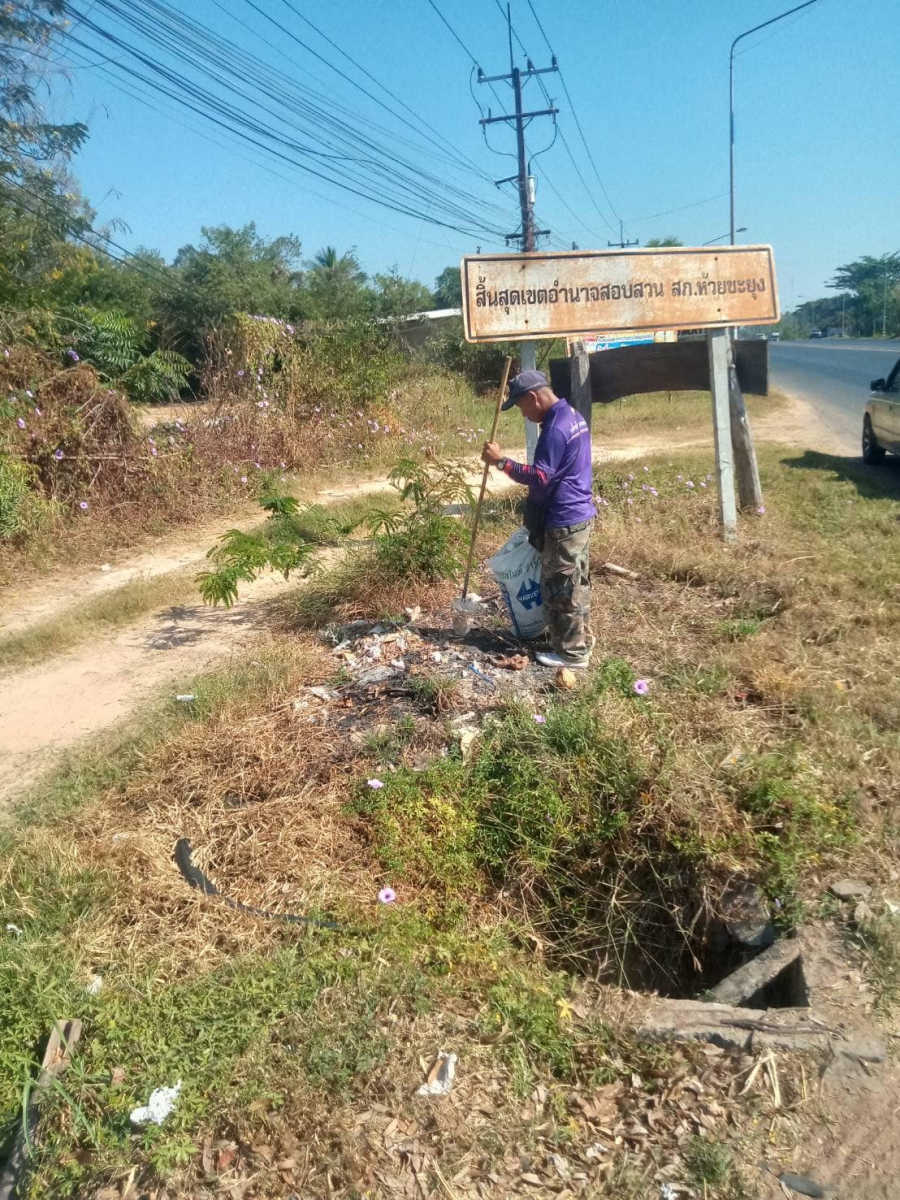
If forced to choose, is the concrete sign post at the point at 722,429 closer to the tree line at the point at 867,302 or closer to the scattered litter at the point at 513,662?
the scattered litter at the point at 513,662

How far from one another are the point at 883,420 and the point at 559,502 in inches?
289

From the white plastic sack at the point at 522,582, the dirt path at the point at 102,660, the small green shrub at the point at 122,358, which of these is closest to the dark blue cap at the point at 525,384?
the white plastic sack at the point at 522,582

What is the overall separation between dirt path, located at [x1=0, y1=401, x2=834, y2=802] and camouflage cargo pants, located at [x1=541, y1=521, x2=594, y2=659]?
173cm

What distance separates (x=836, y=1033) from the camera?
8.64 ft

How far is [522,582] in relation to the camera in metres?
5.01

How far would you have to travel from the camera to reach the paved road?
1512cm

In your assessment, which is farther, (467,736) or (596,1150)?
(467,736)

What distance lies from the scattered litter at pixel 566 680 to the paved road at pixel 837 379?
9056 mm

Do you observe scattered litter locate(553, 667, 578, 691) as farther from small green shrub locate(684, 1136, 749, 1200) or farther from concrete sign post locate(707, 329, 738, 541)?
concrete sign post locate(707, 329, 738, 541)

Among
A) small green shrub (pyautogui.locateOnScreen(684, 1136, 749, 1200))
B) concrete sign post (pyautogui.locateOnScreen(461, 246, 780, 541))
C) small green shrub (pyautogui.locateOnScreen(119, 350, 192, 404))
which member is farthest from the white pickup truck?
small green shrub (pyautogui.locateOnScreen(684, 1136, 749, 1200))

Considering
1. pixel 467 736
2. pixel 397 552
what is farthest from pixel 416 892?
pixel 397 552

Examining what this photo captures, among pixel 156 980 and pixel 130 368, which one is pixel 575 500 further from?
pixel 130 368

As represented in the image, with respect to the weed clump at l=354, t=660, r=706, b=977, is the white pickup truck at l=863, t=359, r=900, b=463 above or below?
above

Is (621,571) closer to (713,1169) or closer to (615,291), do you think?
(615,291)
